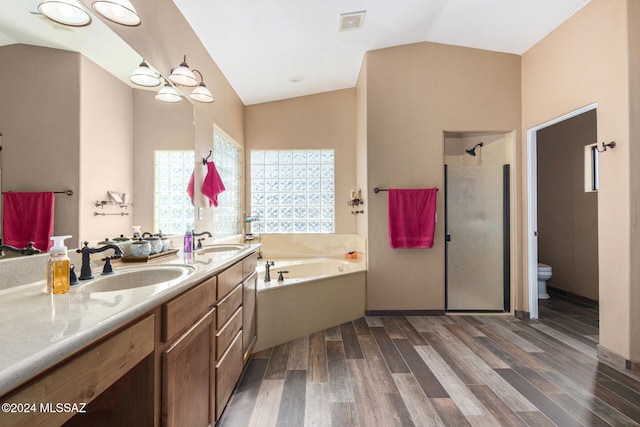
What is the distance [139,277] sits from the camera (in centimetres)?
141

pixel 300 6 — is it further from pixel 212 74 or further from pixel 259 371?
pixel 259 371

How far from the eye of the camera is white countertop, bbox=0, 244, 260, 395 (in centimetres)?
57

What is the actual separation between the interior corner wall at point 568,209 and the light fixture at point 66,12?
4.82 metres

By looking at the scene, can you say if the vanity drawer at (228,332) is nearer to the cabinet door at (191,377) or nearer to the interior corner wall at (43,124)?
the cabinet door at (191,377)

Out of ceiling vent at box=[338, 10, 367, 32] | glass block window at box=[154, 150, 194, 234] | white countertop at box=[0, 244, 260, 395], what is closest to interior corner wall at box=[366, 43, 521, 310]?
ceiling vent at box=[338, 10, 367, 32]

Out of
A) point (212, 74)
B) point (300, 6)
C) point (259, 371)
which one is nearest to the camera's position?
point (259, 371)

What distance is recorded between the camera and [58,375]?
2.12 feet

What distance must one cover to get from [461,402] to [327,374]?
2.69 feet

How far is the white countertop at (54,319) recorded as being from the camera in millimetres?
570

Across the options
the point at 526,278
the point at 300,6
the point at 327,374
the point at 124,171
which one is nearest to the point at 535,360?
the point at 526,278

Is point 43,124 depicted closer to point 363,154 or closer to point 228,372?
point 228,372

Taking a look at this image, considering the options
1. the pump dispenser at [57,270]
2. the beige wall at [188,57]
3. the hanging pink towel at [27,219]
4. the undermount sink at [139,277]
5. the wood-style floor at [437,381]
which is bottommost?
the wood-style floor at [437,381]

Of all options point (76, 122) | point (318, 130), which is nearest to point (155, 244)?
point (76, 122)

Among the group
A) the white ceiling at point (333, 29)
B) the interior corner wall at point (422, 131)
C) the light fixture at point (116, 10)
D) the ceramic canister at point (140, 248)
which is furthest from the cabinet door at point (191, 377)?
the white ceiling at point (333, 29)
